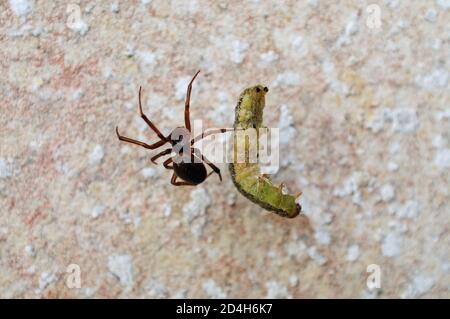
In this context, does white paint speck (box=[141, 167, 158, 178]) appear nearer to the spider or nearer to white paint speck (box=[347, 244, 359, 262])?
the spider

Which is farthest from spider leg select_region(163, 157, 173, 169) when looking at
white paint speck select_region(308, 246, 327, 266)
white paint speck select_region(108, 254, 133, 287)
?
white paint speck select_region(308, 246, 327, 266)

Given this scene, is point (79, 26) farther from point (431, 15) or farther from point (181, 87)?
point (431, 15)

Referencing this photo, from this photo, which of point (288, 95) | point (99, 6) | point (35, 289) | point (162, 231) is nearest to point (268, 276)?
point (162, 231)

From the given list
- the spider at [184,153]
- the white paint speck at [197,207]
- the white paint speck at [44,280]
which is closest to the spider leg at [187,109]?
the spider at [184,153]

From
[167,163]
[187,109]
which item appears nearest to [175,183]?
[167,163]

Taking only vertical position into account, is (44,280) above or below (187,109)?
below

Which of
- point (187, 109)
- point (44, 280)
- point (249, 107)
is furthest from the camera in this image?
point (44, 280)

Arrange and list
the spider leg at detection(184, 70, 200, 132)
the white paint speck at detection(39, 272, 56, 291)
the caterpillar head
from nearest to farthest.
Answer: the caterpillar head → the spider leg at detection(184, 70, 200, 132) → the white paint speck at detection(39, 272, 56, 291)
